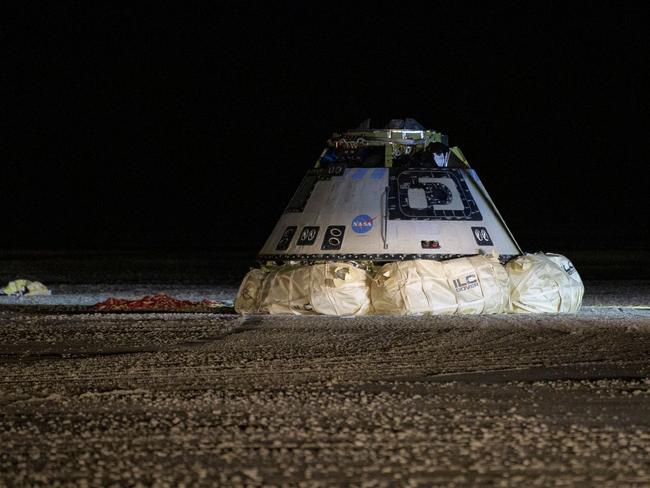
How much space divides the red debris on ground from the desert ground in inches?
53.9

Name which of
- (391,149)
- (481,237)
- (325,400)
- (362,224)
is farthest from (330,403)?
(391,149)

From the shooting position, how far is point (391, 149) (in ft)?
A: 58.4

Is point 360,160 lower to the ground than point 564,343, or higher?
higher

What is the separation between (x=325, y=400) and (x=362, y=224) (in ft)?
23.5

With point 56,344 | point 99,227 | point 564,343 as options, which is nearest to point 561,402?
point 564,343

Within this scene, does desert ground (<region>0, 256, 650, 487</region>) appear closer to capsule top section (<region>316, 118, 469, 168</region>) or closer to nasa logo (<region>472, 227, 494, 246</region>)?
nasa logo (<region>472, 227, 494, 246</region>)

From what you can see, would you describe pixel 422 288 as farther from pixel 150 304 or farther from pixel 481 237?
pixel 150 304

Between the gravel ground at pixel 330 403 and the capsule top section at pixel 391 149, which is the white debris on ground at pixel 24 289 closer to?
the gravel ground at pixel 330 403

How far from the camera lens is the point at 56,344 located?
14.1 m

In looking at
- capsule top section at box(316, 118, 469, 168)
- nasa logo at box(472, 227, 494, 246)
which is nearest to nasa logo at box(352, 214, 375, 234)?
capsule top section at box(316, 118, 469, 168)

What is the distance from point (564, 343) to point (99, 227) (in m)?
39.9

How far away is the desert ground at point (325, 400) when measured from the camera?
7.70 meters

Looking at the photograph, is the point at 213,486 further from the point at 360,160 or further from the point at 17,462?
the point at 360,160

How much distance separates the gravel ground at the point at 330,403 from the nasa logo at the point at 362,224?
5.56ft
